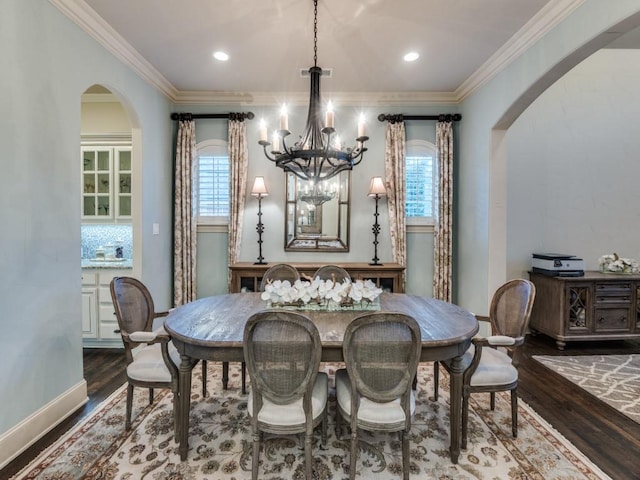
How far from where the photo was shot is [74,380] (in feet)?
8.23

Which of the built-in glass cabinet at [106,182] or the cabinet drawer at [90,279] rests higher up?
the built-in glass cabinet at [106,182]

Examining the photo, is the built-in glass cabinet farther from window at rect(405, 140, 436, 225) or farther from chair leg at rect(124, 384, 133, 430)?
window at rect(405, 140, 436, 225)

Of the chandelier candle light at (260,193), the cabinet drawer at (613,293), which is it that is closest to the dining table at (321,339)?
the chandelier candle light at (260,193)

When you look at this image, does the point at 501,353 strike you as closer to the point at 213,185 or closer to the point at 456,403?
the point at 456,403

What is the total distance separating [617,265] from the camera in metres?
3.89

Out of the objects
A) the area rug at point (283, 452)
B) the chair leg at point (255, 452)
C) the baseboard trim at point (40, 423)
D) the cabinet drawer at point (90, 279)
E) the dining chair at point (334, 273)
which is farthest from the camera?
the cabinet drawer at point (90, 279)

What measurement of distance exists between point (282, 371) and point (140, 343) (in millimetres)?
1035

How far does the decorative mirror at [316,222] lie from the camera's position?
4.30 meters

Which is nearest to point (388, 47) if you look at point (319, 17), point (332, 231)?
point (319, 17)

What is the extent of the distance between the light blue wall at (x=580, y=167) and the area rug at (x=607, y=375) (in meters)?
1.23

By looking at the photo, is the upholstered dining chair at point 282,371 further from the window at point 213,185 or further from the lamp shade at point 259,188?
the window at point 213,185

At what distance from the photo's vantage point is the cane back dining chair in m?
2.00

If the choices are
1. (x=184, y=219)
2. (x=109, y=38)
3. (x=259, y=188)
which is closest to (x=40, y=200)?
(x=109, y=38)

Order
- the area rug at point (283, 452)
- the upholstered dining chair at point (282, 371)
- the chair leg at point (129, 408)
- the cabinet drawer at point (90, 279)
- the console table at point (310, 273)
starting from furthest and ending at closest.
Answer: the console table at point (310, 273), the cabinet drawer at point (90, 279), the chair leg at point (129, 408), the area rug at point (283, 452), the upholstered dining chair at point (282, 371)
